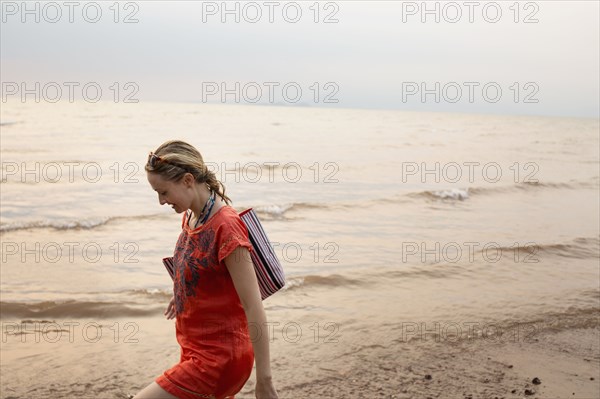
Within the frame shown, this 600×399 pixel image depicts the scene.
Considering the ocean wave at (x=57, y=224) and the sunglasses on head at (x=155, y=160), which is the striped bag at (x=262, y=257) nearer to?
the sunglasses on head at (x=155, y=160)

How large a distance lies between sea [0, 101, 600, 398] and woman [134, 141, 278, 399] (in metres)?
2.72

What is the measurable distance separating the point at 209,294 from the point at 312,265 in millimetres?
6973

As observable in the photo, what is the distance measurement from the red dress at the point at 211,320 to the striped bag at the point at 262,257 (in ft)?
0.20

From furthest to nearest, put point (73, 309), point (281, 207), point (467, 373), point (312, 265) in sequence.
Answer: point (281, 207), point (312, 265), point (73, 309), point (467, 373)

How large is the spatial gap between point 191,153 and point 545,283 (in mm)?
7276

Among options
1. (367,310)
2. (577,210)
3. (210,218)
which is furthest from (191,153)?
(577,210)

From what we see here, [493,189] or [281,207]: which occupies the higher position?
[493,189]

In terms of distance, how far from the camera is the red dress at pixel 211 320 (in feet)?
8.07

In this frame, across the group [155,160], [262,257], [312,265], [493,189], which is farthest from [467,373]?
[493,189]

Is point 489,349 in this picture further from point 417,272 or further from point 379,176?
point 379,176

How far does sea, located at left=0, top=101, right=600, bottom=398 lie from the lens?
19.4 ft

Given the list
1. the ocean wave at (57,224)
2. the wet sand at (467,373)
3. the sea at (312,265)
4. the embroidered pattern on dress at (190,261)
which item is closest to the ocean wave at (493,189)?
the sea at (312,265)

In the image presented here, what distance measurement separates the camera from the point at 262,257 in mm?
2590

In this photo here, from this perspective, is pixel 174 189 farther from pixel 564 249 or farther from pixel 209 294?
pixel 564 249
